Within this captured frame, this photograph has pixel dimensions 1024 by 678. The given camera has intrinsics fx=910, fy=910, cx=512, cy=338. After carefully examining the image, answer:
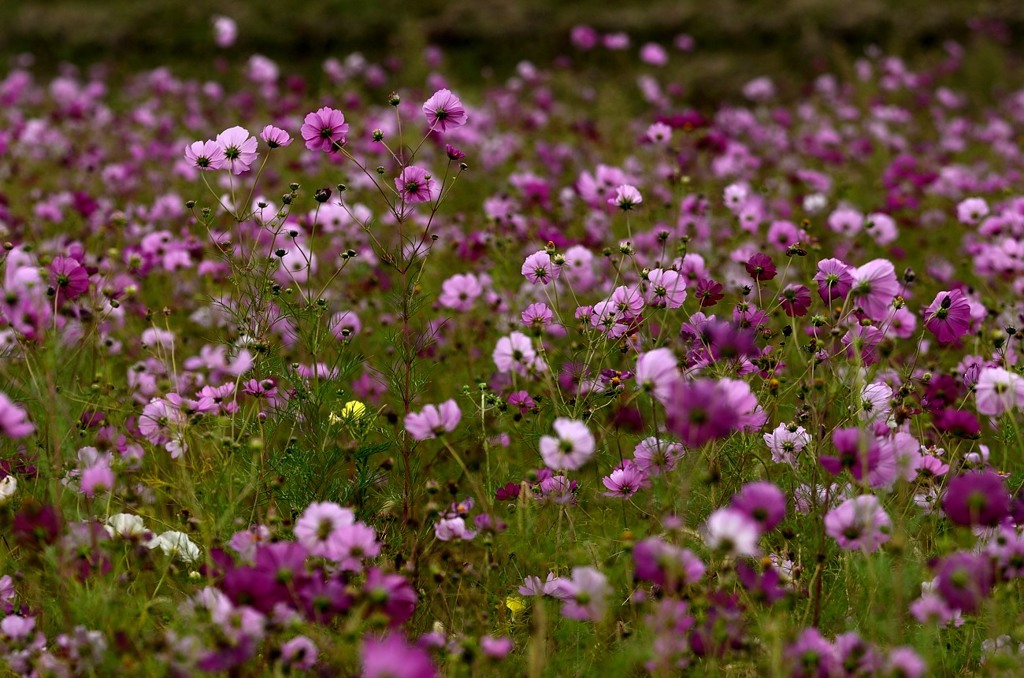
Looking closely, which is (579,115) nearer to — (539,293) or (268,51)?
(539,293)

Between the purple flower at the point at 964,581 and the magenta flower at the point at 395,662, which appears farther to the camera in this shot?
the purple flower at the point at 964,581

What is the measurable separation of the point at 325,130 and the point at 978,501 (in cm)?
132

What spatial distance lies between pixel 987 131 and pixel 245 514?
503 centimetres

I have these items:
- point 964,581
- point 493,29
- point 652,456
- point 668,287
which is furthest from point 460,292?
point 493,29

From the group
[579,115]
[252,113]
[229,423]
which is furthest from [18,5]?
[229,423]

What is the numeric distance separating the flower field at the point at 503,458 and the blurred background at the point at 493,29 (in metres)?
4.70

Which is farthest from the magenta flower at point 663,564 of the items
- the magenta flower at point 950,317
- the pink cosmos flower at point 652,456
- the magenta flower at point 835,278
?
the magenta flower at point 950,317

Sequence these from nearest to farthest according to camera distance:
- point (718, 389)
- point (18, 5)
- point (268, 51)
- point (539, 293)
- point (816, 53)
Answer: point (718, 389), point (539, 293), point (816, 53), point (268, 51), point (18, 5)

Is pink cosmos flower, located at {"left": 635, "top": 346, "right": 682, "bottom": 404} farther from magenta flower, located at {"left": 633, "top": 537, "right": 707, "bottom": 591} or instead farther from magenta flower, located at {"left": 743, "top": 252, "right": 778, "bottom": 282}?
magenta flower, located at {"left": 743, "top": 252, "right": 778, "bottom": 282}

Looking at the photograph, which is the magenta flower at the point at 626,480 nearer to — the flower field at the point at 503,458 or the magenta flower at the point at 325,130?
the flower field at the point at 503,458

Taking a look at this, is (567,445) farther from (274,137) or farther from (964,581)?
(274,137)

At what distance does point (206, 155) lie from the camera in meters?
1.83

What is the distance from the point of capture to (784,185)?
4.34m

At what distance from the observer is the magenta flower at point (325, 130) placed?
180 centimetres
